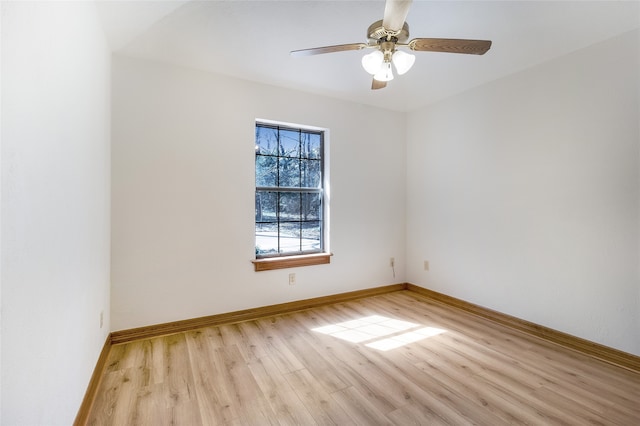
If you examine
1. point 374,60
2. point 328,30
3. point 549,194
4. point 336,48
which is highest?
point 328,30

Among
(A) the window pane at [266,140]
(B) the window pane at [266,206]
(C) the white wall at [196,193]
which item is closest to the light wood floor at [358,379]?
(C) the white wall at [196,193]

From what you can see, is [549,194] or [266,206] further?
[266,206]

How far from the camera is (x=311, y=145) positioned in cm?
340

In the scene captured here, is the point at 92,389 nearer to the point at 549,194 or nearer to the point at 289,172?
the point at 289,172

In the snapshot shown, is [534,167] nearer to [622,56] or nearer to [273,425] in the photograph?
[622,56]

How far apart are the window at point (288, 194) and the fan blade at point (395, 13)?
1869 mm

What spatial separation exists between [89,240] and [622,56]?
3846mm

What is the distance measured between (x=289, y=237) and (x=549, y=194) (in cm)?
251

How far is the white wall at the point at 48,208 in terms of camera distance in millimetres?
832

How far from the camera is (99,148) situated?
1937mm

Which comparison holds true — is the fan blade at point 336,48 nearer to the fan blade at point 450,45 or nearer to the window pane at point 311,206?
the fan blade at point 450,45

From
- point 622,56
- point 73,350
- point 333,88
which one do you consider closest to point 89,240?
point 73,350

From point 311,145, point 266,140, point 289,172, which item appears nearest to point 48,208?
point 266,140

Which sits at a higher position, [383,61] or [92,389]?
[383,61]
